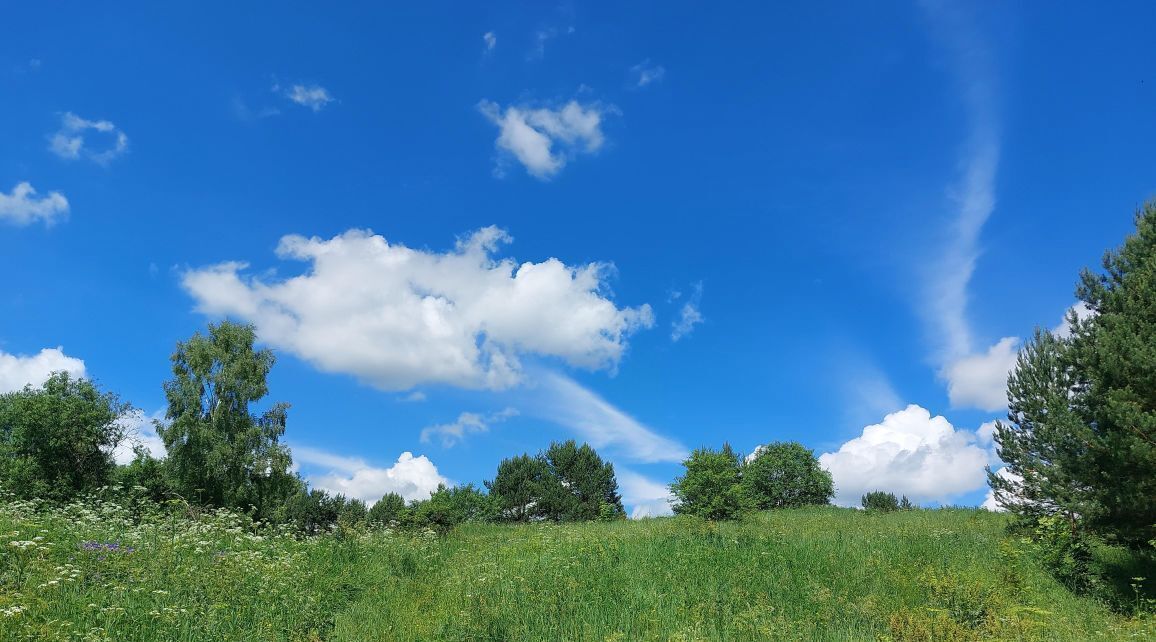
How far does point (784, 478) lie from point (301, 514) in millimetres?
40659

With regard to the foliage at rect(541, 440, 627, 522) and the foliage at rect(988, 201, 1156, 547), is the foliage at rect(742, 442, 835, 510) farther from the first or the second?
the foliage at rect(988, 201, 1156, 547)

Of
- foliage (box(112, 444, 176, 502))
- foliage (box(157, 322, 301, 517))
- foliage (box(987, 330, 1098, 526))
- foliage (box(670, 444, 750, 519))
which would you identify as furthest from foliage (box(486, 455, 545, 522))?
foliage (box(987, 330, 1098, 526))

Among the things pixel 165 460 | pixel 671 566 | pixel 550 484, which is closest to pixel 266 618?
pixel 671 566

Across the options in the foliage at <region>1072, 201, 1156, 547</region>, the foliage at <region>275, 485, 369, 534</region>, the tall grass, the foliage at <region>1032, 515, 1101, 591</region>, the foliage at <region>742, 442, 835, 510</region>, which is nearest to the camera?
the tall grass

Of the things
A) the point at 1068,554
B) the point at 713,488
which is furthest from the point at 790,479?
the point at 1068,554

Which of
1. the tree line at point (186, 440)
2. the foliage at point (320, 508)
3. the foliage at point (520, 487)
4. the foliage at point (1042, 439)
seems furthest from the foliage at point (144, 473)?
the foliage at point (1042, 439)

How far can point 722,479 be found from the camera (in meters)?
24.3

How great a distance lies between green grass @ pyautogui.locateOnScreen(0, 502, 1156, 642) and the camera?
872cm

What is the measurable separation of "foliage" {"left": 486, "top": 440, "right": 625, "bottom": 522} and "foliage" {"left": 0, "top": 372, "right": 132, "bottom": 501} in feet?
91.3

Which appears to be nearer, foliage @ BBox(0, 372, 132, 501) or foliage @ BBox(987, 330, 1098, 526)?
foliage @ BBox(987, 330, 1098, 526)

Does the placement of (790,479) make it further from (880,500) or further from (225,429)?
(225,429)

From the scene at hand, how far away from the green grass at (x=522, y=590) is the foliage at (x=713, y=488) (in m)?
8.98

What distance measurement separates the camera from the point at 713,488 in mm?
24328

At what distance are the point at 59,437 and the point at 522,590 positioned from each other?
1700 inches
